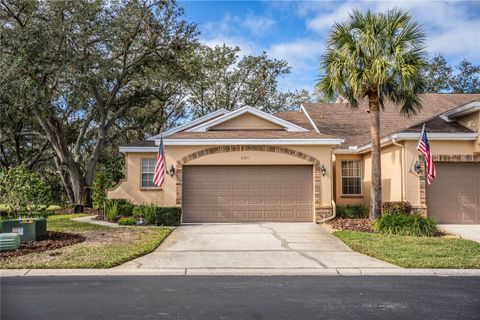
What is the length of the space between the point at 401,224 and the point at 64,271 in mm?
9616

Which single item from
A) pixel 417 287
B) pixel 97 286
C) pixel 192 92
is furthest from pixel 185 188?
pixel 192 92

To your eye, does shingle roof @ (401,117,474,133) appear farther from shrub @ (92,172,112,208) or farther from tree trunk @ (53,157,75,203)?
tree trunk @ (53,157,75,203)

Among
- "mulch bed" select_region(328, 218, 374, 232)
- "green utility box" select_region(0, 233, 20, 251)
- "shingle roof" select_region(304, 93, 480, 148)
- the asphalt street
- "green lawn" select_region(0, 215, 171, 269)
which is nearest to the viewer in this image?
the asphalt street

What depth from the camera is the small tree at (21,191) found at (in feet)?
40.1

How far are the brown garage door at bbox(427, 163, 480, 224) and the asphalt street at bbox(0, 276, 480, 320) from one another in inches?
334

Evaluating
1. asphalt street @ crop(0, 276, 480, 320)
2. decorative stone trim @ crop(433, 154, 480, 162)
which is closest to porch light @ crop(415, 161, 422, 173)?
decorative stone trim @ crop(433, 154, 480, 162)

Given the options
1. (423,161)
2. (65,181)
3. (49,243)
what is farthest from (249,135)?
(65,181)

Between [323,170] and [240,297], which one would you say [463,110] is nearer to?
[323,170]

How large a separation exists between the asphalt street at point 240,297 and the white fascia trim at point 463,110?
9.26 m

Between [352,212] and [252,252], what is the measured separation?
24.9 feet

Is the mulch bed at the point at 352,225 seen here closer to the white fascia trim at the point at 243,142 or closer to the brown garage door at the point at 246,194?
the brown garage door at the point at 246,194

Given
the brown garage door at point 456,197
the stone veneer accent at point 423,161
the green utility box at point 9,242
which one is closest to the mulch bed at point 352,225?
the stone veneer accent at point 423,161

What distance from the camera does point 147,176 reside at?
19594 millimetres

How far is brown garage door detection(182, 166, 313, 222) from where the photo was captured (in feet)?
56.3
